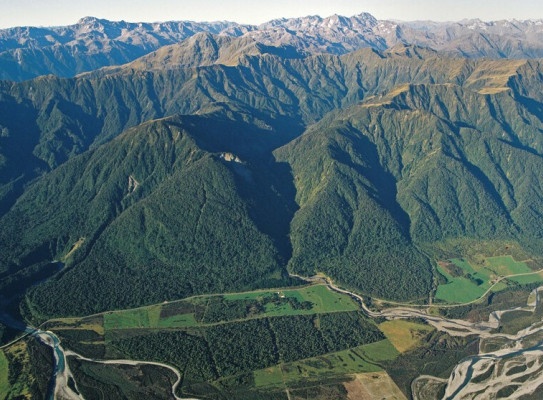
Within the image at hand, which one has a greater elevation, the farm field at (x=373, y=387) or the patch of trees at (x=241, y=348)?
the patch of trees at (x=241, y=348)

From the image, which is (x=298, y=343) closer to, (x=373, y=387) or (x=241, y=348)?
(x=241, y=348)

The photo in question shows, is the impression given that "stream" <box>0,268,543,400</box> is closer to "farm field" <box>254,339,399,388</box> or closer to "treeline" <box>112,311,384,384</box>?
"treeline" <box>112,311,384,384</box>

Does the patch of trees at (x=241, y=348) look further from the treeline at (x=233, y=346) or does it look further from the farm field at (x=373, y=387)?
the farm field at (x=373, y=387)

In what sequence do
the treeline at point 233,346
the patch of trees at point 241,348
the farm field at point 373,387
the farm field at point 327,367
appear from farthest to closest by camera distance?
the patch of trees at point 241,348
the treeline at point 233,346
the farm field at point 327,367
the farm field at point 373,387

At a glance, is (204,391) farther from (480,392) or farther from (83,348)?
(480,392)

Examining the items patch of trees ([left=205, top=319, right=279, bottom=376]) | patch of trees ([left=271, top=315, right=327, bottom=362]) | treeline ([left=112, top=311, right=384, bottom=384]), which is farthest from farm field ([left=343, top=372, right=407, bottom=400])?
patch of trees ([left=205, top=319, right=279, bottom=376])

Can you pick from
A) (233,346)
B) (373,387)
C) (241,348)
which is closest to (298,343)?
(241,348)

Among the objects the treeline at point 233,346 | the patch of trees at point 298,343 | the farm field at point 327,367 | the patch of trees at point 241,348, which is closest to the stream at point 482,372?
the treeline at point 233,346

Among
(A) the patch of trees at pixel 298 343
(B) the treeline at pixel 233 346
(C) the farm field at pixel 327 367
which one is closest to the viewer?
(C) the farm field at pixel 327 367

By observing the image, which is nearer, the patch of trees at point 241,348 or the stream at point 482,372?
the stream at point 482,372
